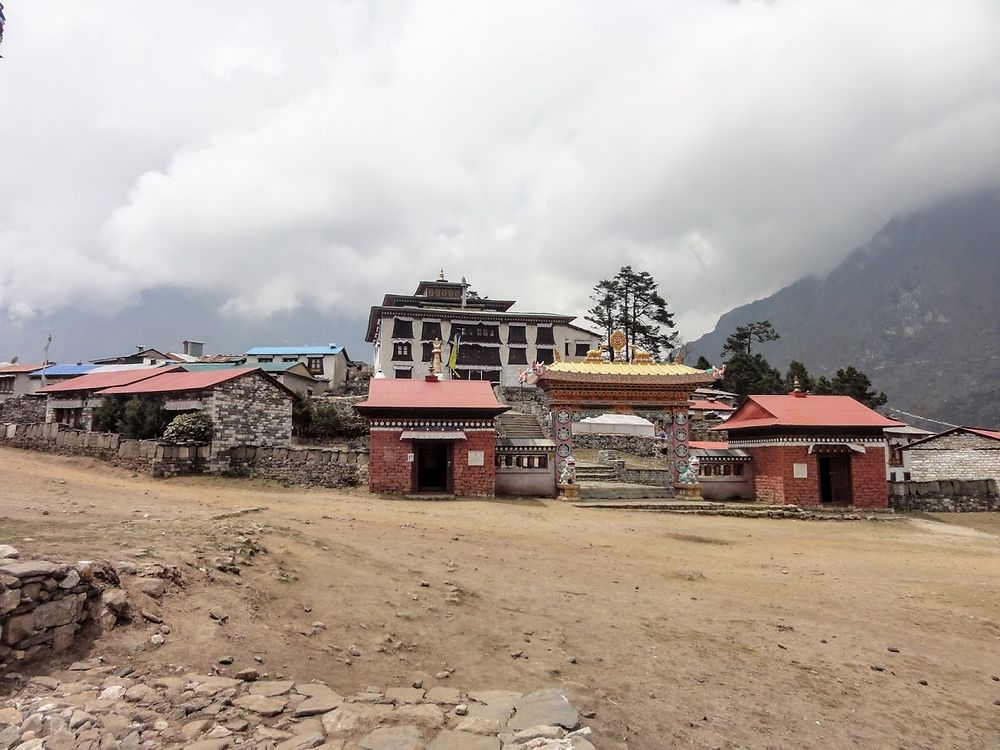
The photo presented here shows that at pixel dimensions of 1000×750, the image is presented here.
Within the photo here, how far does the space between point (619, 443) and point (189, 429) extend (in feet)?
85.4

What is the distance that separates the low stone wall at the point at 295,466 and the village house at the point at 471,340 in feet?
87.7

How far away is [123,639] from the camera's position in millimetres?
5641

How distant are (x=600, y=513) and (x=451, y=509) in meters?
5.01

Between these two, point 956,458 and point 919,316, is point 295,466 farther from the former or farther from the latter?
point 919,316

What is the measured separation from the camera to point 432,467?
25.8 metres

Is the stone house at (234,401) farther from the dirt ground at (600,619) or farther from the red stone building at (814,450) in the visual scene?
the red stone building at (814,450)

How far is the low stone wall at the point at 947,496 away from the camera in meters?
24.1

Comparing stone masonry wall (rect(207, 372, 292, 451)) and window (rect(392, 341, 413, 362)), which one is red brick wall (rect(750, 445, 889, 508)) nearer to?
stone masonry wall (rect(207, 372, 292, 451))

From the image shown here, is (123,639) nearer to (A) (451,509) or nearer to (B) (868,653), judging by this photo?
(B) (868,653)

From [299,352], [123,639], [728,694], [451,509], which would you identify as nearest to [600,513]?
[451,509]

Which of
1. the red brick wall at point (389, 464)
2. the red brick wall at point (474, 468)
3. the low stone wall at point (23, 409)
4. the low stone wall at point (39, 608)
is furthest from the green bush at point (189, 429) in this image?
the low stone wall at point (23, 409)

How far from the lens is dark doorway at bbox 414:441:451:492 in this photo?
24.7m

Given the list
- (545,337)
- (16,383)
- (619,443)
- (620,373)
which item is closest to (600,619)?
(620,373)

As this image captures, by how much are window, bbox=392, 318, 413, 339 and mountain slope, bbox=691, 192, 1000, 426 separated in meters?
62.5
